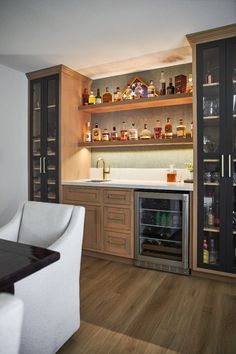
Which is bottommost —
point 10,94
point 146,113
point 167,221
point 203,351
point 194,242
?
point 203,351

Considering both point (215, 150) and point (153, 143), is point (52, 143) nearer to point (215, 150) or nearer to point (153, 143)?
point (153, 143)

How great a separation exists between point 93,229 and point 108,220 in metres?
0.25

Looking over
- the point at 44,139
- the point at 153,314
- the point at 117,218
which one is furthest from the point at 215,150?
the point at 44,139

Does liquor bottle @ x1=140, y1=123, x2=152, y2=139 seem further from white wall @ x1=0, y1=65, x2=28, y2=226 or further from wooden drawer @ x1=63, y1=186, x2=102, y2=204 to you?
white wall @ x1=0, y1=65, x2=28, y2=226

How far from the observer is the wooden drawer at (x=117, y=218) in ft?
9.42

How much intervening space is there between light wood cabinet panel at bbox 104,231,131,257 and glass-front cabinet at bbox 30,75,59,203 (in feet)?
2.97

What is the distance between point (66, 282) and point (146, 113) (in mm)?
2585

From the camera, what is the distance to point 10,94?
337 centimetres

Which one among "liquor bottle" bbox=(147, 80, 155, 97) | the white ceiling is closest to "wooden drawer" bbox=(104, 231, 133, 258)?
"liquor bottle" bbox=(147, 80, 155, 97)

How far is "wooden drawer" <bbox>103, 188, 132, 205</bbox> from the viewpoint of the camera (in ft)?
9.37

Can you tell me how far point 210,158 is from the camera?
8.13 ft

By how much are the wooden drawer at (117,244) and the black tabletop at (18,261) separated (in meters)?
1.79

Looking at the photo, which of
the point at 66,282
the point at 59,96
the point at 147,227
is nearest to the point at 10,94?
the point at 59,96

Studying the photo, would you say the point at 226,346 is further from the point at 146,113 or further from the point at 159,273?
the point at 146,113
